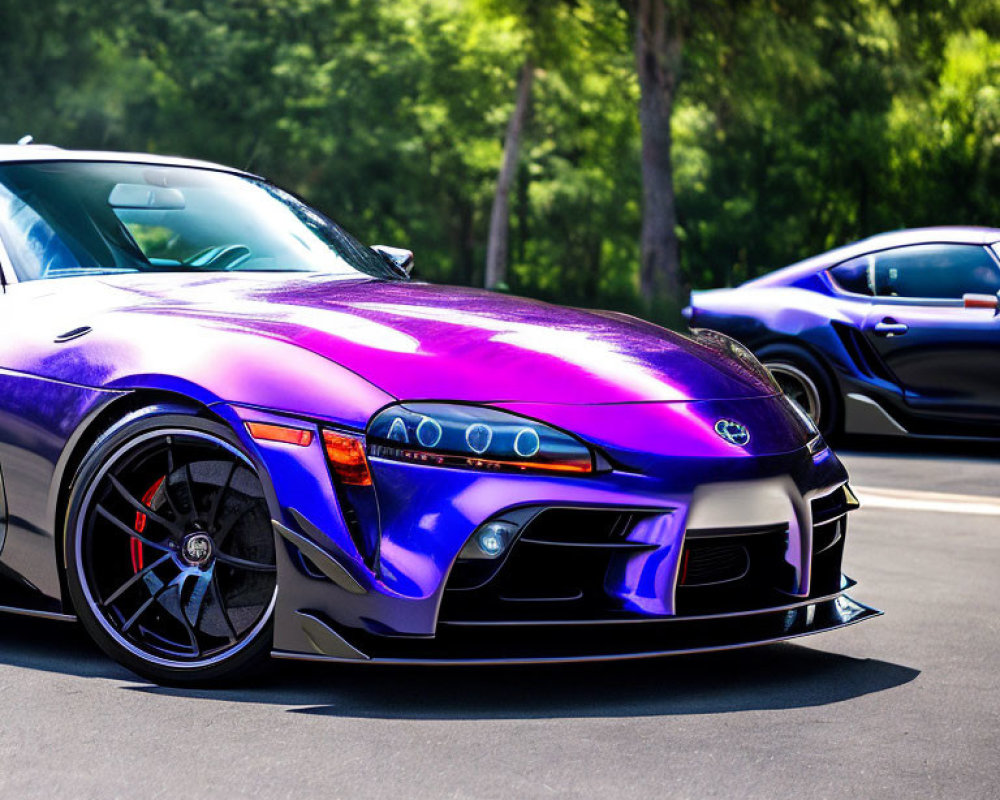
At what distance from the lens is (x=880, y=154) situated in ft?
111

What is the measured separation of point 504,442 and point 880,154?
3121 cm

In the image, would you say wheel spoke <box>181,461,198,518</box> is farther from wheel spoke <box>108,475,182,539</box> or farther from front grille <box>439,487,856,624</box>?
front grille <box>439,487,856,624</box>

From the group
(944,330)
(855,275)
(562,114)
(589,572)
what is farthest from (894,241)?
(562,114)

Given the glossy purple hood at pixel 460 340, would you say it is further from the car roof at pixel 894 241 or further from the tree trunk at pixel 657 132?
the tree trunk at pixel 657 132

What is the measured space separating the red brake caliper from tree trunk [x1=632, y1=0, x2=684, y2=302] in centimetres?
2281

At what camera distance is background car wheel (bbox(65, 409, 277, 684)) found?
13.6 feet

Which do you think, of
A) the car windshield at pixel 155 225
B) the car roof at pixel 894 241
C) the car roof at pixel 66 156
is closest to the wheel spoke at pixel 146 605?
the car windshield at pixel 155 225

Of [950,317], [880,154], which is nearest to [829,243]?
[880,154]

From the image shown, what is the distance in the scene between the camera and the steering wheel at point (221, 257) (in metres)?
5.35

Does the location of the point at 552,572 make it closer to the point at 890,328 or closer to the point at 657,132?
the point at 890,328

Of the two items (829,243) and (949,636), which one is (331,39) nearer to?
(829,243)

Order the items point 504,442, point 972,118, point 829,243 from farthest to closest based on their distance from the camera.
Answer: point 829,243 < point 972,118 < point 504,442

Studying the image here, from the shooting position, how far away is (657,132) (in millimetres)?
28453

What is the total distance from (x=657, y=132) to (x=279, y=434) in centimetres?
2505
